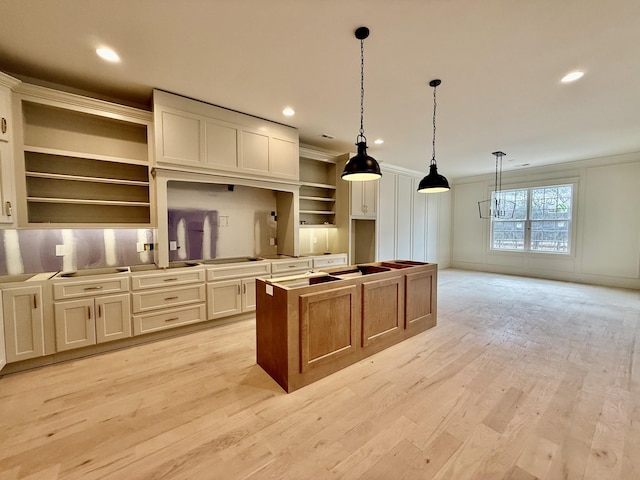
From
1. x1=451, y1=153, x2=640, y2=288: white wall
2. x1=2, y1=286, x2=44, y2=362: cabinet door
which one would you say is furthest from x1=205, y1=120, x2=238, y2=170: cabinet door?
x1=451, y1=153, x2=640, y2=288: white wall

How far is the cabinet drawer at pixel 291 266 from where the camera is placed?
13.1 feet

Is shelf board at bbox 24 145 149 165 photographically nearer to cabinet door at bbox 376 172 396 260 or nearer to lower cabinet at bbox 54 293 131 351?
lower cabinet at bbox 54 293 131 351

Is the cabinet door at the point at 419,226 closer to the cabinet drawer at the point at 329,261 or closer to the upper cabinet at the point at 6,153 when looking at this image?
the cabinet drawer at the point at 329,261

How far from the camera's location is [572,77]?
2.70 metres

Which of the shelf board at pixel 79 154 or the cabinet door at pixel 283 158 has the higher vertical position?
the cabinet door at pixel 283 158

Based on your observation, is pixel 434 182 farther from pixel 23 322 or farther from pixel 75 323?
pixel 23 322

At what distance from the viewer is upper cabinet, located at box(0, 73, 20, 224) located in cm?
234

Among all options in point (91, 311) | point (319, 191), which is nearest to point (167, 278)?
point (91, 311)

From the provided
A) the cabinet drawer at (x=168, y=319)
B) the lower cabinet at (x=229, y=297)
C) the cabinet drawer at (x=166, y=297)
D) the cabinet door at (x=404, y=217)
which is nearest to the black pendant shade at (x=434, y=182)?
the lower cabinet at (x=229, y=297)

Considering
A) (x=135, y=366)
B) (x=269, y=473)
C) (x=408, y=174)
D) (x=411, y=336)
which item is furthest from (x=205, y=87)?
(x=408, y=174)

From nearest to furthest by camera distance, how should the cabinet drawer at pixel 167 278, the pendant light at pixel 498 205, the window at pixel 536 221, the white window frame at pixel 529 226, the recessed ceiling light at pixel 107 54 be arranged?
the recessed ceiling light at pixel 107 54 < the cabinet drawer at pixel 167 278 < the white window frame at pixel 529 226 < the window at pixel 536 221 < the pendant light at pixel 498 205

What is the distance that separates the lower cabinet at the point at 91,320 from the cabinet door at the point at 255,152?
2.18m

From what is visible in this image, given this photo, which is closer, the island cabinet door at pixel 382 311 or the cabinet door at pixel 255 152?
the island cabinet door at pixel 382 311

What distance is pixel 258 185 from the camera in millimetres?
3908
